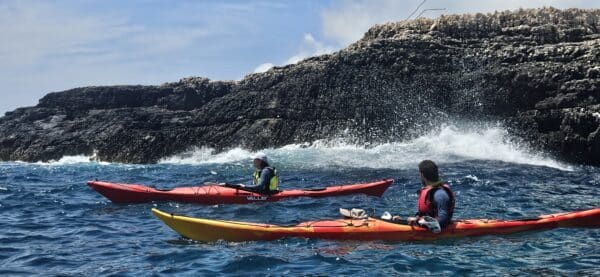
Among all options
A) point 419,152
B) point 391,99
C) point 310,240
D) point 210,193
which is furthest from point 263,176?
point 391,99

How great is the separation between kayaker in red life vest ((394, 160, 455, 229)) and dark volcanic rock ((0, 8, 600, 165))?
14.3 metres

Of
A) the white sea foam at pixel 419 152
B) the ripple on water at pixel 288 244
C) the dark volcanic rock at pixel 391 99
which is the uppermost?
the dark volcanic rock at pixel 391 99

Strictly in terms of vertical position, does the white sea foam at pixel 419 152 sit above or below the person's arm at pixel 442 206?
above

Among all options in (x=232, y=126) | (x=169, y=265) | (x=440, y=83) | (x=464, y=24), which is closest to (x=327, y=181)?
(x=169, y=265)

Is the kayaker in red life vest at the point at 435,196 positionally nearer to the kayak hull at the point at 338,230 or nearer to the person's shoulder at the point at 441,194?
the person's shoulder at the point at 441,194

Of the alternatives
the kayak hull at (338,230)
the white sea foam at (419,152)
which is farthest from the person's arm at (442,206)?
the white sea foam at (419,152)

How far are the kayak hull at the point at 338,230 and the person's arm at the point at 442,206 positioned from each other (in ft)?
0.53

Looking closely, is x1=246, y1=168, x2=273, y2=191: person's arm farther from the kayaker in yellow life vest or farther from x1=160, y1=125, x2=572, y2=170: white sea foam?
x1=160, y1=125, x2=572, y2=170: white sea foam

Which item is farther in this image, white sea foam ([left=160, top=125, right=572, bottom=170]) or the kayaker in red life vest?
white sea foam ([left=160, top=125, right=572, bottom=170])

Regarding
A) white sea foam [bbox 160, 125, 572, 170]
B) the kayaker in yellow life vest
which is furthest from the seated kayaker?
white sea foam [bbox 160, 125, 572, 170]

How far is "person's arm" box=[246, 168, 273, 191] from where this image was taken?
40.8 feet

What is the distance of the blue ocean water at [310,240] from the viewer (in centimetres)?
702

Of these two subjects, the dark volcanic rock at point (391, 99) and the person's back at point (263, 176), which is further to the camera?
the dark volcanic rock at point (391, 99)

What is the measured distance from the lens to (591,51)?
21984 mm
